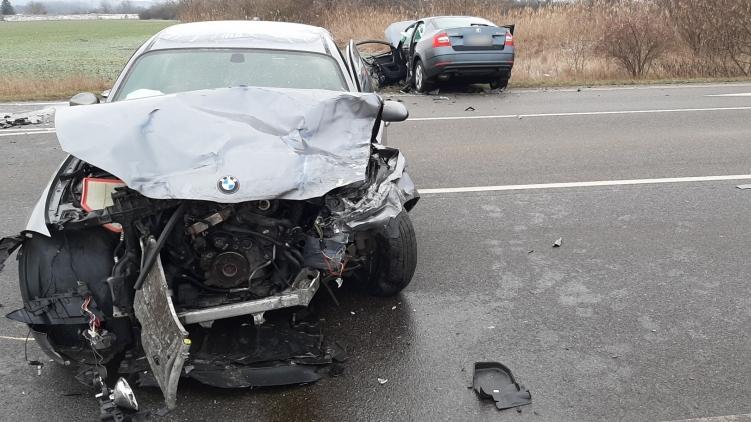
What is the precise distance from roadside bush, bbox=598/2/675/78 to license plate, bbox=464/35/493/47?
5.10 m

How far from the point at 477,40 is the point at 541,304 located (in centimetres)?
902

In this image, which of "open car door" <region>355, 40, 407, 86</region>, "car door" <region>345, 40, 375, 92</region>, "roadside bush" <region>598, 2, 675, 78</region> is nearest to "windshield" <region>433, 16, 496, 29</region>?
"open car door" <region>355, 40, 407, 86</region>

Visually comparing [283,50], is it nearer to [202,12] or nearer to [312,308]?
[312,308]

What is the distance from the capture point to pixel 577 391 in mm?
3277

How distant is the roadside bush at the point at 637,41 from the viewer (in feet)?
51.2

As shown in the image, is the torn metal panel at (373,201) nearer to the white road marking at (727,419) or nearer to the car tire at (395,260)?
the car tire at (395,260)

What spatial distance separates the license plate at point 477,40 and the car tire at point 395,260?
9.05 m

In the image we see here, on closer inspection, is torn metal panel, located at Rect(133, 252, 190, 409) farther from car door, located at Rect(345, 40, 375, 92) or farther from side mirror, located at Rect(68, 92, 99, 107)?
car door, located at Rect(345, 40, 375, 92)

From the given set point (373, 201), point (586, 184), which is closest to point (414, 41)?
Result: point (586, 184)

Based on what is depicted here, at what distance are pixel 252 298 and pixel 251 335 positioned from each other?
0.39m

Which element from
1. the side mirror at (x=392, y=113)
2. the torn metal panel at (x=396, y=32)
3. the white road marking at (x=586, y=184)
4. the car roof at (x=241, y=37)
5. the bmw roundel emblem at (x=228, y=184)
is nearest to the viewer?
the bmw roundel emblem at (x=228, y=184)

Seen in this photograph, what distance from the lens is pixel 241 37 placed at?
16.5 ft

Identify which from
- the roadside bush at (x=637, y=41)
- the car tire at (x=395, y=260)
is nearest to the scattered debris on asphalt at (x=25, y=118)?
the car tire at (x=395, y=260)

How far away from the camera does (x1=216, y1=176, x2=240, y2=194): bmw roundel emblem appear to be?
9.61 ft
